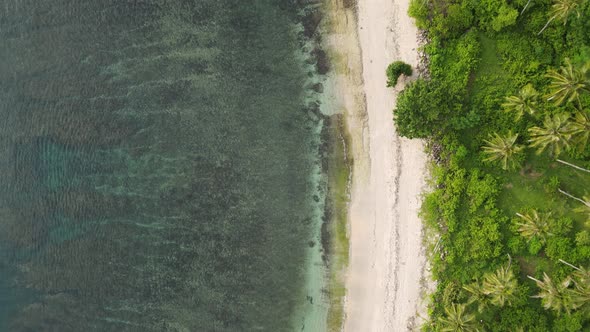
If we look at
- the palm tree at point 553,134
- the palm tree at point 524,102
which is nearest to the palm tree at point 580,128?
the palm tree at point 553,134

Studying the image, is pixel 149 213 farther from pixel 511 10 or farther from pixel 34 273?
pixel 511 10

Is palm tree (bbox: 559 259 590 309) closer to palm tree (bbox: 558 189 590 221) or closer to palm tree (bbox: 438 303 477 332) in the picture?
A: palm tree (bbox: 558 189 590 221)

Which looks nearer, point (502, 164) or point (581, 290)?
point (581, 290)

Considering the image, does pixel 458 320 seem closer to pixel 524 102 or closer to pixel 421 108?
pixel 421 108

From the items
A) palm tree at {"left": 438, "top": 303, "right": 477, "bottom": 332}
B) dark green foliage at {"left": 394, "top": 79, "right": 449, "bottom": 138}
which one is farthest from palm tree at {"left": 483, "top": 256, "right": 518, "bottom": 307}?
dark green foliage at {"left": 394, "top": 79, "right": 449, "bottom": 138}

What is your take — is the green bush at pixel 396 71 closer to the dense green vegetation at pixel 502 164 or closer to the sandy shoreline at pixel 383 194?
the sandy shoreline at pixel 383 194

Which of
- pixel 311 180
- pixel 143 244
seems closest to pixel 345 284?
pixel 311 180

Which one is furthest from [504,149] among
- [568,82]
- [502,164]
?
[568,82]
